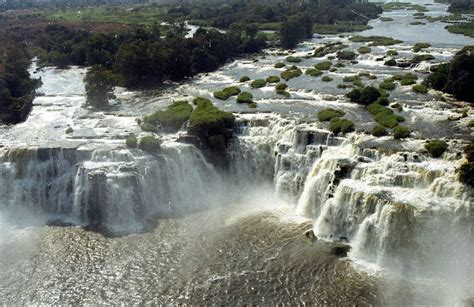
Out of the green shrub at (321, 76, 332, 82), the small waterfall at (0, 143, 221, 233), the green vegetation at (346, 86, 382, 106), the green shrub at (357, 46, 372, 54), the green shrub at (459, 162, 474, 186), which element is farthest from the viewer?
the green shrub at (357, 46, 372, 54)

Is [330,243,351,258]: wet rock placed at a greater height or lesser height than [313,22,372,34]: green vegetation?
lesser

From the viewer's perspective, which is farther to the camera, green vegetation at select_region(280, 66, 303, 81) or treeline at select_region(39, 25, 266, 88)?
treeline at select_region(39, 25, 266, 88)

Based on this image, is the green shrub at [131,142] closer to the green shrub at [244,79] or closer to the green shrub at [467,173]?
the green shrub at [467,173]

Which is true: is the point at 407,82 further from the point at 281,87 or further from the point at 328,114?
the point at 328,114

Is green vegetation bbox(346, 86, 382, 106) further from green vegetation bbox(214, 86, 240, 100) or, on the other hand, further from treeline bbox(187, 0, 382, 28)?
treeline bbox(187, 0, 382, 28)

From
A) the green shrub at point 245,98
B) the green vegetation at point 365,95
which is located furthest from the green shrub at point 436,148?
the green shrub at point 245,98

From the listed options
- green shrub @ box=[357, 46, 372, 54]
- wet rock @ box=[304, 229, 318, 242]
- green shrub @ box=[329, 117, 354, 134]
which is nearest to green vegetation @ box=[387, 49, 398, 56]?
green shrub @ box=[357, 46, 372, 54]
